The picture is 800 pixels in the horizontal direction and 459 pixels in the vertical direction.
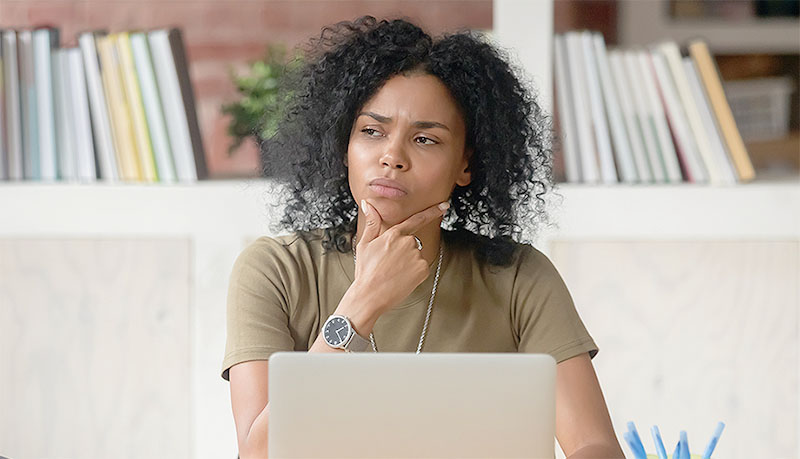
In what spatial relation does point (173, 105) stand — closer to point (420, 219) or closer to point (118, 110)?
point (118, 110)

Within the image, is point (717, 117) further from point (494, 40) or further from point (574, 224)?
point (494, 40)

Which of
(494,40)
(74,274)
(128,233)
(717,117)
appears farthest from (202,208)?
(717,117)

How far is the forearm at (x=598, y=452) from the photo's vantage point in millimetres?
1401

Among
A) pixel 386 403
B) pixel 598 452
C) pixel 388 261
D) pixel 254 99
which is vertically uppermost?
pixel 254 99

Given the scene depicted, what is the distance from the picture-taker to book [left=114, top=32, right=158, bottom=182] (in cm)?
227

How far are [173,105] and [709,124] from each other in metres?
1.25

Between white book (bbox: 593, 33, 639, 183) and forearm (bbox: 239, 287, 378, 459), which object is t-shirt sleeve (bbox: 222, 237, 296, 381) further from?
white book (bbox: 593, 33, 639, 183)

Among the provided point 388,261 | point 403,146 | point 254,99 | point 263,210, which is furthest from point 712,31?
point 388,261

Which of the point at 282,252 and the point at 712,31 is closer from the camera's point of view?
the point at 282,252

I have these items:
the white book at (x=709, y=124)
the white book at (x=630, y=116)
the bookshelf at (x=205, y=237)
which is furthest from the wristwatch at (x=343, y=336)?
the white book at (x=709, y=124)

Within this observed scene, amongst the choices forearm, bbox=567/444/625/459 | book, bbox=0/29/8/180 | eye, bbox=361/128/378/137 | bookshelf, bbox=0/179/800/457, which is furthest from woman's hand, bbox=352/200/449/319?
book, bbox=0/29/8/180

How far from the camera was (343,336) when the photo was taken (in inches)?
55.1

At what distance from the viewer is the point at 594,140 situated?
7.48 feet

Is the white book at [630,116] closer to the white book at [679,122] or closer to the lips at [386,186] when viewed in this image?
the white book at [679,122]
